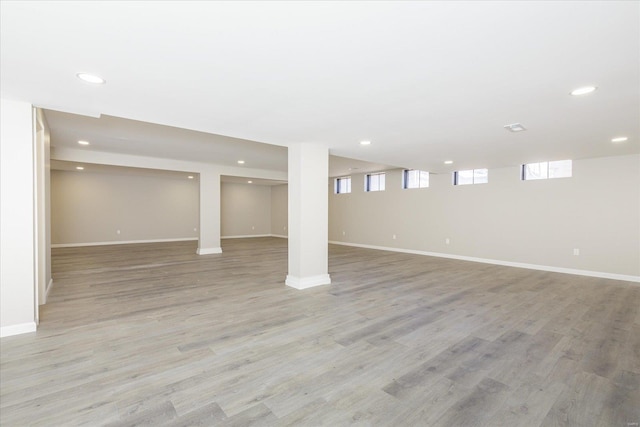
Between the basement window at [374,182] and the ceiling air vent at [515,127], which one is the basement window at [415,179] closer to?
the basement window at [374,182]

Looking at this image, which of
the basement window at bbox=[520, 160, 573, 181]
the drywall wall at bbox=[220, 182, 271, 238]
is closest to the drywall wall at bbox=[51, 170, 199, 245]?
the drywall wall at bbox=[220, 182, 271, 238]

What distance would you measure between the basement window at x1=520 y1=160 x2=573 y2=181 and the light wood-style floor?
7.91ft

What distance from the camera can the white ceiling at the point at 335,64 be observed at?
1.52 metres

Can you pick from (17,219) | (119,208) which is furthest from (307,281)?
(119,208)

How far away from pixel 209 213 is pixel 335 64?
704 cm

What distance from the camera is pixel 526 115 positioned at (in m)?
3.16

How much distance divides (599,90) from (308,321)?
11.4 feet

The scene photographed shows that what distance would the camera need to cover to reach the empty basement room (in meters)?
1.70

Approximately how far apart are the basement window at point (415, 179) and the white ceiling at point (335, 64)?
4.46m

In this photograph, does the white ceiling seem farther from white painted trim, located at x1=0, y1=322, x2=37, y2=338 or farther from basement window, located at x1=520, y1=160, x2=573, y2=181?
basement window, located at x1=520, y1=160, x2=573, y2=181

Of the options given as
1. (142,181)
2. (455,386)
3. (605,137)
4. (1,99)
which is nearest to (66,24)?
(1,99)

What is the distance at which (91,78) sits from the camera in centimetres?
233

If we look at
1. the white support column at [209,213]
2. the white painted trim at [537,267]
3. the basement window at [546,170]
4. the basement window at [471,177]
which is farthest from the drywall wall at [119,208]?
the basement window at [546,170]

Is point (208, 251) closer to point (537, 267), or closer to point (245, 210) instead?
point (245, 210)
